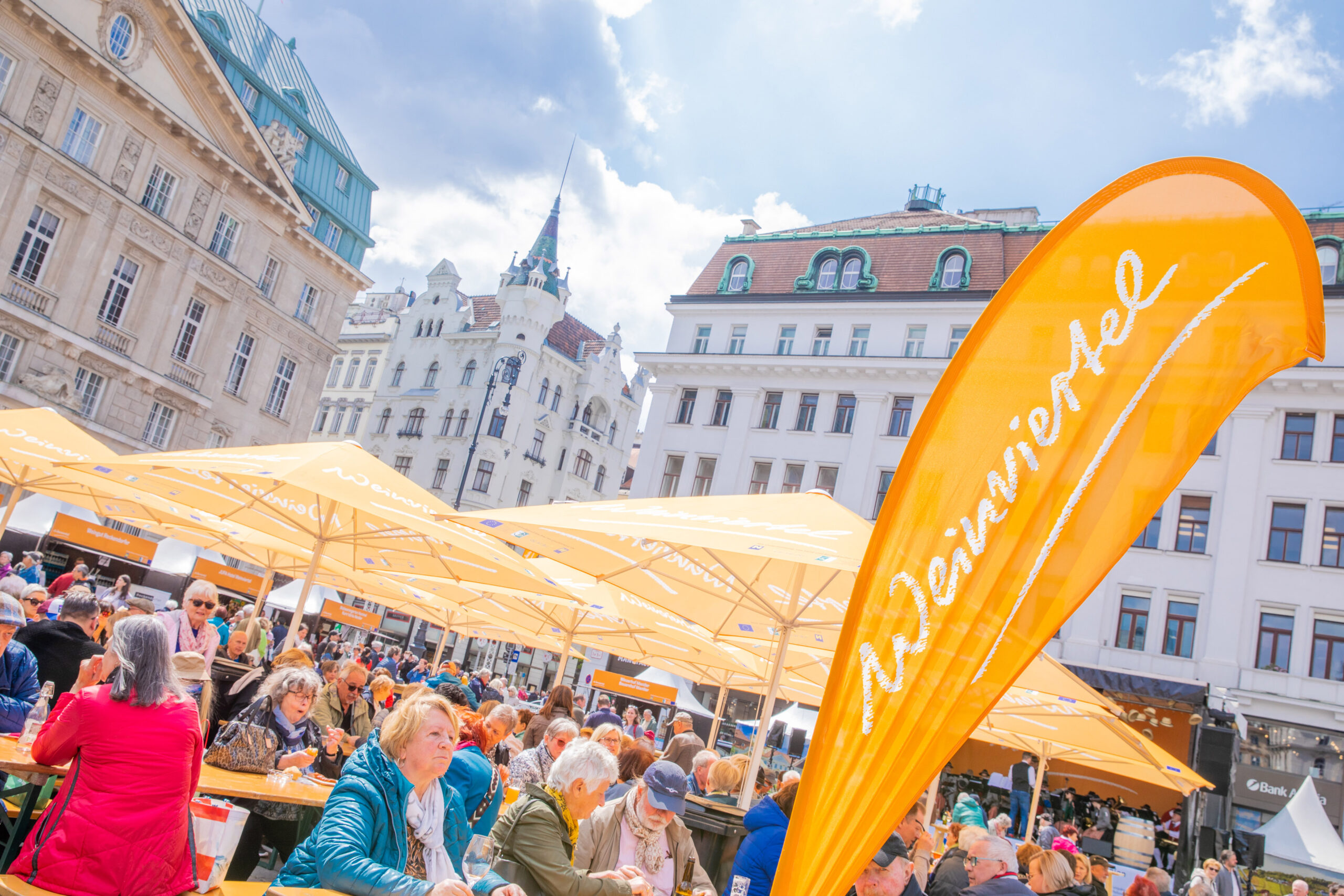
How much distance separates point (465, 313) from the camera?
210 ft

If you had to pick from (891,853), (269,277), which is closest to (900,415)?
(269,277)

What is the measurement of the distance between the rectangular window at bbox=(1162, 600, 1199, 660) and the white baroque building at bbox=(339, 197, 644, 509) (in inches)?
1373

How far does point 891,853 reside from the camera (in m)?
5.36

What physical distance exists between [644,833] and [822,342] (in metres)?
Result: 34.9

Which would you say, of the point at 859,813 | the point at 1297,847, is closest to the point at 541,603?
the point at 859,813

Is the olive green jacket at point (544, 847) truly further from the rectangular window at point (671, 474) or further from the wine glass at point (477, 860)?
the rectangular window at point (671, 474)

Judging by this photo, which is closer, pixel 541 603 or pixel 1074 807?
pixel 541 603

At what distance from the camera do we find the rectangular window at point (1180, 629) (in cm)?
2936

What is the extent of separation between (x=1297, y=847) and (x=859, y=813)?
21139mm

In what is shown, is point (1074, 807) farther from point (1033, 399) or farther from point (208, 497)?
point (1033, 399)

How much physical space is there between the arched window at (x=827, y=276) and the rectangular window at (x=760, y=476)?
8086mm

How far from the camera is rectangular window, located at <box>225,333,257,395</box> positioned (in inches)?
1598

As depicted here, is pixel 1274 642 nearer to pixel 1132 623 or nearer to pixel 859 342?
pixel 1132 623

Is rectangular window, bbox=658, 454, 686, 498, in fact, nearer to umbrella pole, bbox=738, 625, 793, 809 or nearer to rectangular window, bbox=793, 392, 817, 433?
rectangular window, bbox=793, 392, 817, 433
